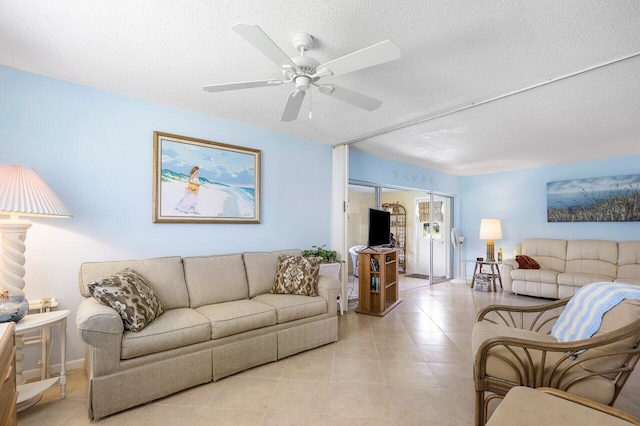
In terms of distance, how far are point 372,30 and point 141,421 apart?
296 centimetres

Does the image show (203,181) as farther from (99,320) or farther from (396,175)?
(396,175)

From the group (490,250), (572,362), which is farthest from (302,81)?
(490,250)

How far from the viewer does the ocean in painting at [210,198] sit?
10.2 feet

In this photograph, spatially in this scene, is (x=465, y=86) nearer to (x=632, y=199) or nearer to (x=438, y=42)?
(x=438, y=42)

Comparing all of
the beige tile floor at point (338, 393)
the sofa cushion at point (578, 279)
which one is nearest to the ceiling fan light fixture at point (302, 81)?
the beige tile floor at point (338, 393)

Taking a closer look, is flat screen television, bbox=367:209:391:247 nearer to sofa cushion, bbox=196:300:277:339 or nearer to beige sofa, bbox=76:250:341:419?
beige sofa, bbox=76:250:341:419

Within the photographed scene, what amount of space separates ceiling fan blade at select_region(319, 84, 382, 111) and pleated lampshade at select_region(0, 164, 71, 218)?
213cm

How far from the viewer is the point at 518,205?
20.8 ft

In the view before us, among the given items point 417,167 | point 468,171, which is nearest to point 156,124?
point 417,167

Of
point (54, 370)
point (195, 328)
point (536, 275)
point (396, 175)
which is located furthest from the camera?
point (396, 175)

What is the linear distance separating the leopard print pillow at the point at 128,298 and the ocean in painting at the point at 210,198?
911 millimetres

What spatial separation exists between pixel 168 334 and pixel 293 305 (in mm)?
1139

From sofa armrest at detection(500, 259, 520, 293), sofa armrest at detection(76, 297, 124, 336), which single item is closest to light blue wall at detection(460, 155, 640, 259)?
sofa armrest at detection(500, 259, 520, 293)

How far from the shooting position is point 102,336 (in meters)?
2.00
